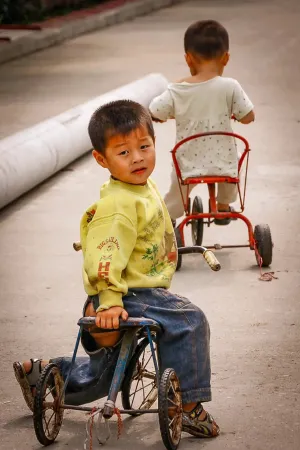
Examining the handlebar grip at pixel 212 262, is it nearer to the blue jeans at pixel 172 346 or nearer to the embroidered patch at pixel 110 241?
the blue jeans at pixel 172 346

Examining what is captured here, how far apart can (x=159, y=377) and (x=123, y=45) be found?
1482cm

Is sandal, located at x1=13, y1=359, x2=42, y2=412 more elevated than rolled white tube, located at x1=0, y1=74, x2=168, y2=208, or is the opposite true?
sandal, located at x1=13, y1=359, x2=42, y2=412

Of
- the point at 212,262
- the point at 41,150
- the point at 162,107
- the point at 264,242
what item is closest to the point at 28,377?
the point at 212,262

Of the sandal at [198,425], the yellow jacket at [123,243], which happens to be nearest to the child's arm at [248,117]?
the yellow jacket at [123,243]

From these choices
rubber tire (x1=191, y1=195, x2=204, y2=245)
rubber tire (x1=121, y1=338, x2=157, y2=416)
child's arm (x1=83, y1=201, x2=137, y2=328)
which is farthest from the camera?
rubber tire (x1=191, y1=195, x2=204, y2=245)

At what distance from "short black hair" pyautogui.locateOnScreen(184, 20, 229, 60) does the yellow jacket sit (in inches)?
101

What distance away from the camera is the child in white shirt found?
7027 mm

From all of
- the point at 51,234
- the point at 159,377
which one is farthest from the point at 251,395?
the point at 51,234

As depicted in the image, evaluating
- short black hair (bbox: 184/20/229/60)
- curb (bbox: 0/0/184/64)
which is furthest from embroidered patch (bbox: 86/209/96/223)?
curb (bbox: 0/0/184/64)

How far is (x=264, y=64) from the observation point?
1602cm

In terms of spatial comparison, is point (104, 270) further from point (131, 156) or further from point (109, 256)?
point (131, 156)

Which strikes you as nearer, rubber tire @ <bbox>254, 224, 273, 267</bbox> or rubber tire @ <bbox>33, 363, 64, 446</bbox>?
rubber tire @ <bbox>33, 363, 64, 446</bbox>

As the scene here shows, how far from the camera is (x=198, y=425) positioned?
4.52 metres

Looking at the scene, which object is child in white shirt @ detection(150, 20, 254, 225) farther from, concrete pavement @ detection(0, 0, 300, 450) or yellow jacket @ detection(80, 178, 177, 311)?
yellow jacket @ detection(80, 178, 177, 311)
